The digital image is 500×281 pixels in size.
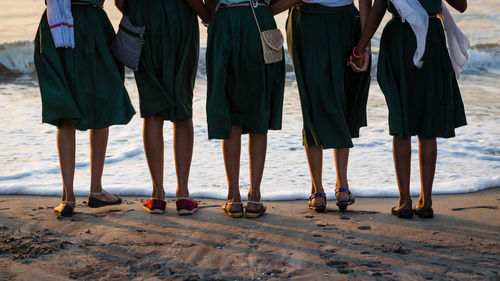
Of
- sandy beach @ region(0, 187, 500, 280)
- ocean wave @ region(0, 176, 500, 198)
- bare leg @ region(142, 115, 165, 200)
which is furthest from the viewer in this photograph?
ocean wave @ region(0, 176, 500, 198)

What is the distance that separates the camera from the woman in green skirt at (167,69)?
12.2 ft

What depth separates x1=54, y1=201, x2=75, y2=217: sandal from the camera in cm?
374

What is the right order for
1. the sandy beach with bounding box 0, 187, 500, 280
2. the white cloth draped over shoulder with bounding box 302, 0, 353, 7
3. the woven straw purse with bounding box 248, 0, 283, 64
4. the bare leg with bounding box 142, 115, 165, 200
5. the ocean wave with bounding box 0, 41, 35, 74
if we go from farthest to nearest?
the ocean wave with bounding box 0, 41, 35, 74 → the bare leg with bounding box 142, 115, 165, 200 → the white cloth draped over shoulder with bounding box 302, 0, 353, 7 → the woven straw purse with bounding box 248, 0, 283, 64 → the sandy beach with bounding box 0, 187, 500, 280

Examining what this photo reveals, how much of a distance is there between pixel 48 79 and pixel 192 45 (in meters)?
0.85

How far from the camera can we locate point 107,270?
2795 mm

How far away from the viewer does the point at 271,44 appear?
11.9ft

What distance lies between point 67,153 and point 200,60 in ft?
36.9

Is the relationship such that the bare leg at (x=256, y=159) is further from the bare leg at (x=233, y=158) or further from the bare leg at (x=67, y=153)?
the bare leg at (x=67, y=153)

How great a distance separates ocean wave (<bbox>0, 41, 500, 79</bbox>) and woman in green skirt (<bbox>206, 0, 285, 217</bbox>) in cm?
943

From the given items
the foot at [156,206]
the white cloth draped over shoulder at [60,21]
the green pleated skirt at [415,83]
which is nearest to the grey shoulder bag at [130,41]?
the white cloth draped over shoulder at [60,21]

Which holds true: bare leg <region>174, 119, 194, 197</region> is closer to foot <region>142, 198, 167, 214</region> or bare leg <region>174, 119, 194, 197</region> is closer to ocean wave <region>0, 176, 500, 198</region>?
foot <region>142, 198, 167, 214</region>

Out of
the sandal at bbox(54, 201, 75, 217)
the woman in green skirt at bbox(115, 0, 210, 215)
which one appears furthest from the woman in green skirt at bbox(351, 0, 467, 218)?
the sandal at bbox(54, 201, 75, 217)

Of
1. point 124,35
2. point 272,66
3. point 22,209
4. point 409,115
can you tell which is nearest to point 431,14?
point 409,115

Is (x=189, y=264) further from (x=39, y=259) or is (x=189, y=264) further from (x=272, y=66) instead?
(x=272, y=66)
